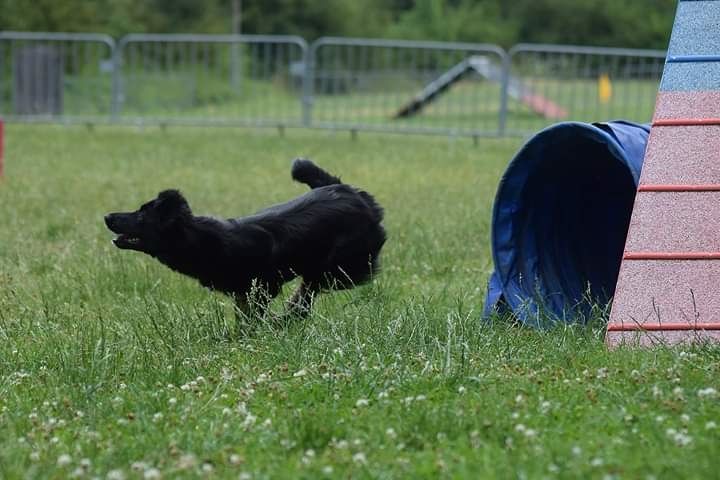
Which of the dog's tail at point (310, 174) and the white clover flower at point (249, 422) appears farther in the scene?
the dog's tail at point (310, 174)

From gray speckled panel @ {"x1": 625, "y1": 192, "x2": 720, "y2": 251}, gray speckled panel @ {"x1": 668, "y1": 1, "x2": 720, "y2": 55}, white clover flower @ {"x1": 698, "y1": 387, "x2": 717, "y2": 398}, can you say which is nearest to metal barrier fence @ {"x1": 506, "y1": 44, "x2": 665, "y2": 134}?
gray speckled panel @ {"x1": 668, "y1": 1, "x2": 720, "y2": 55}

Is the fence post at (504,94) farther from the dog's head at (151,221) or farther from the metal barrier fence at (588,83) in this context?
the dog's head at (151,221)

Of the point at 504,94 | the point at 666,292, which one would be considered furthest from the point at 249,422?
the point at 504,94

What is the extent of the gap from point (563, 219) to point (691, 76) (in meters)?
1.50

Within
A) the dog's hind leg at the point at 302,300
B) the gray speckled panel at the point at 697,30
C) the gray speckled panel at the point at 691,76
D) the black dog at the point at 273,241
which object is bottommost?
the dog's hind leg at the point at 302,300

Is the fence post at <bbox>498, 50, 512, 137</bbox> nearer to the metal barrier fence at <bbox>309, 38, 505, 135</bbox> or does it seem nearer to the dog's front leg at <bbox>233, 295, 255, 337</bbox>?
the metal barrier fence at <bbox>309, 38, 505, 135</bbox>

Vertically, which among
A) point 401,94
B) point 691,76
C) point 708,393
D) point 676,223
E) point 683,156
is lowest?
point 401,94

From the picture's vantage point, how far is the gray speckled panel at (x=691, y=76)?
492 centimetres

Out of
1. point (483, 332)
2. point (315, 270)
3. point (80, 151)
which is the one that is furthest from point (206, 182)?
point (483, 332)

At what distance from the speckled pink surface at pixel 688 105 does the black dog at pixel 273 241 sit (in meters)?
1.72

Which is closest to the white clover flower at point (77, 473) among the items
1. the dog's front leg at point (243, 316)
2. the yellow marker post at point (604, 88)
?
the dog's front leg at point (243, 316)

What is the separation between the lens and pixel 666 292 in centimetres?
467

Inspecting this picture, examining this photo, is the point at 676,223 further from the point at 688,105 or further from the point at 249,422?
the point at 249,422

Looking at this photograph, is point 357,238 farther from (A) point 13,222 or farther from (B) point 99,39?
(B) point 99,39
